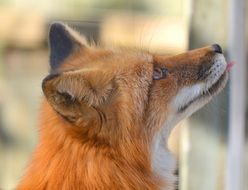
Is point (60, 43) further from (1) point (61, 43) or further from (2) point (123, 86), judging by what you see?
(2) point (123, 86)

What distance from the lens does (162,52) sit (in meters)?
4.29

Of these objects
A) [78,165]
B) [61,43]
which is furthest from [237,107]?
[78,165]

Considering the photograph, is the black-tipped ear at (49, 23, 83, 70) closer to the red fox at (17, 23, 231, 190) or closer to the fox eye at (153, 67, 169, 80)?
the red fox at (17, 23, 231, 190)

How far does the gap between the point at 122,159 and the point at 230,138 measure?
192 centimetres

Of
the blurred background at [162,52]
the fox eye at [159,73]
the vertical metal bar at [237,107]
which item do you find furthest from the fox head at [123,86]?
the vertical metal bar at [237,107]

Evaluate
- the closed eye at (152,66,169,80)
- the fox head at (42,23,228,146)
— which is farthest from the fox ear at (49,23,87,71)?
the closed eye at (152,66,169,80)

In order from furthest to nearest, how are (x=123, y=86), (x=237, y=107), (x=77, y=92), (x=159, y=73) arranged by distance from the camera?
1. (x=237, y=107)
2. (x=159, y=73)
3. (x=123, y=86)
4. (x=77, y=92)

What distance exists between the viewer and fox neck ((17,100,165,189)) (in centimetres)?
258

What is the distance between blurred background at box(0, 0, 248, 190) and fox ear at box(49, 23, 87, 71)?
3.68 feet

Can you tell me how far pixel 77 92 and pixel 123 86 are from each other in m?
0.31

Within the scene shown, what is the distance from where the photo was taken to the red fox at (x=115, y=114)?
101 inches

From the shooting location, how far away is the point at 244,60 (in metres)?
4.43

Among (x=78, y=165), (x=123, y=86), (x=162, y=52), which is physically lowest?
(x=78, y=165)

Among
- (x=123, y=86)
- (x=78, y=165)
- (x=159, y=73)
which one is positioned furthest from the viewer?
(x=159, y=73)
